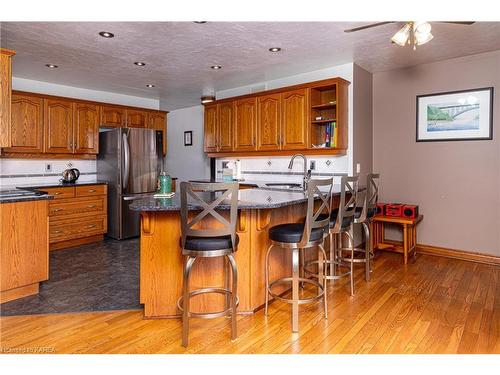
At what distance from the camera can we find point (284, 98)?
448 centimetres

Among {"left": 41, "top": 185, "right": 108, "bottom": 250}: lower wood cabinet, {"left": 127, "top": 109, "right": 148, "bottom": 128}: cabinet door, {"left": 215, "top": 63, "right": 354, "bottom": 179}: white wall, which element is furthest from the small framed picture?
{"left": 41, "top": 185, "right": 108, "bottom": 250}: lower wood cabinet

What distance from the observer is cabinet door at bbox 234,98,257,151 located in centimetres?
487

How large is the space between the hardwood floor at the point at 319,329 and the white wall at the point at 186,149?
4.42m

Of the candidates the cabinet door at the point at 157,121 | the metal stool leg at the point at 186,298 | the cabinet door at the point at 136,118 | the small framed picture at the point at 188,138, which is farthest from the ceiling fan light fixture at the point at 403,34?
the small framed picture at the point at 188,138

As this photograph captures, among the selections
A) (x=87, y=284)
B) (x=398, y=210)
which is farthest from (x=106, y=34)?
(x=398, y=210)

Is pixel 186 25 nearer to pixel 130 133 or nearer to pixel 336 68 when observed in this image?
pixel 336 68

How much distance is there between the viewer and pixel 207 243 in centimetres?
203

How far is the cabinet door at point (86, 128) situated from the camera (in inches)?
199

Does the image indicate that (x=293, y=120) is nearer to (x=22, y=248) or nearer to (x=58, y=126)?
(x=22, y=248)

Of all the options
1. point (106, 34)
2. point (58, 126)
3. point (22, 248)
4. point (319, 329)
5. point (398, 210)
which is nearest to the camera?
point (319, 329)

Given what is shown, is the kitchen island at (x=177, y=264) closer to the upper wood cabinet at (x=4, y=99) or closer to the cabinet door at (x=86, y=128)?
the upper wood cabinet at (x=4, y=99)

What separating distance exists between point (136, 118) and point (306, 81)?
3.11 meters

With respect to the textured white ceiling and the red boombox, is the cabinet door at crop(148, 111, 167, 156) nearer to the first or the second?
the textured white ceiling
